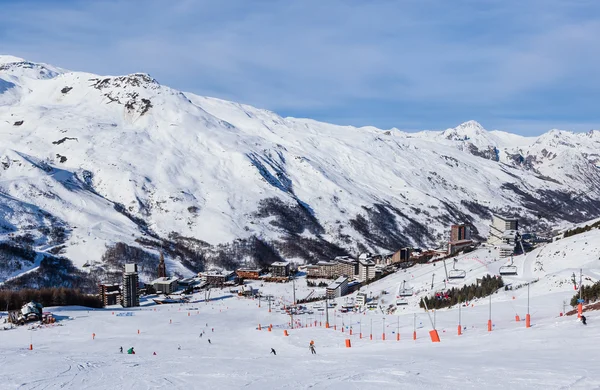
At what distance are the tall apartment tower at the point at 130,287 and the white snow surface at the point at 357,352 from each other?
40.4 m

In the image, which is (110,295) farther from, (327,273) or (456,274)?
(456,274)

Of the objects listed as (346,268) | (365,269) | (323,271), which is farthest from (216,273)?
(365,269)

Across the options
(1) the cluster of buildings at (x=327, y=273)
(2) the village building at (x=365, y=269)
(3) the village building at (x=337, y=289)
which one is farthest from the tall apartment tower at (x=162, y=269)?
(2) the village building at (x=365, y=269)

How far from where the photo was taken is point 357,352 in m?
39.8

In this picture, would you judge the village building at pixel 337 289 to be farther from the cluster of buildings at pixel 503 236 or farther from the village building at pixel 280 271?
the village building at pixel 280 271

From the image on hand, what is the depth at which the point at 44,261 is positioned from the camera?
16262 cm

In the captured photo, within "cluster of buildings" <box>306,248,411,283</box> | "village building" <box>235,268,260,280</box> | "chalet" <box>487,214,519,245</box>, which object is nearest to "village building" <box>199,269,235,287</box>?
"village building" <box>235,268,260,280</box>

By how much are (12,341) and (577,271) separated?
64752 mm

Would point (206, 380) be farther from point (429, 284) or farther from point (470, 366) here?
point (429, 284)

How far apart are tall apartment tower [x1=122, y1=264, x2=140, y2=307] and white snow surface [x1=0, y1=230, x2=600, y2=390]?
133 ft

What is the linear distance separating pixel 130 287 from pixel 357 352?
316 ft

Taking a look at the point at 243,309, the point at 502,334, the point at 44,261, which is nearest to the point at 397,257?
the point at 243,309

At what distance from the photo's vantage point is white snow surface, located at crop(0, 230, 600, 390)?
25656 mm

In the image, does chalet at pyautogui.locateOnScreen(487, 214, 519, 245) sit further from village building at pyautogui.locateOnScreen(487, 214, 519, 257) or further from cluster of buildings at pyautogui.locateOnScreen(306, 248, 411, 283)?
cluster of buildings at pyautogui.locateOnScreen(306, 248, 411, 283)
